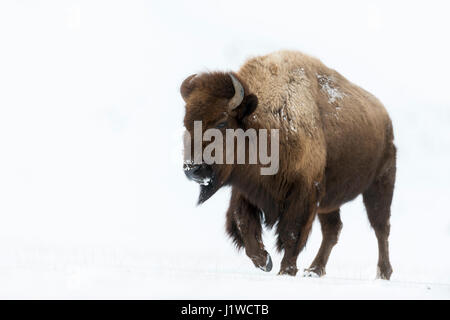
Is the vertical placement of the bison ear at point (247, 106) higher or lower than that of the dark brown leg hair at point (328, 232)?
higher

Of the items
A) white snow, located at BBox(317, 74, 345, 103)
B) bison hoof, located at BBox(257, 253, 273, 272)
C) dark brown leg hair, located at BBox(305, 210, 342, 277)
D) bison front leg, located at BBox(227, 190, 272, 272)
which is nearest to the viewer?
bison hoof, located at BBox(257, 253, 273, 272)

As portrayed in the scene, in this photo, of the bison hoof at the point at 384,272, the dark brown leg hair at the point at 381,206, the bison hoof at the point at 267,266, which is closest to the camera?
the bison hoof at the point at 267,266

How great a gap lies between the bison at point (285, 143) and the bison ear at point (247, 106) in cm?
1

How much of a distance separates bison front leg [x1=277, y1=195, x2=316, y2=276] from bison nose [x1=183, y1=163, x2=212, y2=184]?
1.02 m

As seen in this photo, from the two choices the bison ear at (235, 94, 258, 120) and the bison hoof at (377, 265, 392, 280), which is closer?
the bison ear at (235, 94, 258, 120)

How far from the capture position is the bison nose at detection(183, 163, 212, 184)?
25.7 feet

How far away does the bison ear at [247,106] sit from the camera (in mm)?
8242

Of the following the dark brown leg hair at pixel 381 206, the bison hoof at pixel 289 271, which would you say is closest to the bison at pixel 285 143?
the bison hoof at pixel 289 271

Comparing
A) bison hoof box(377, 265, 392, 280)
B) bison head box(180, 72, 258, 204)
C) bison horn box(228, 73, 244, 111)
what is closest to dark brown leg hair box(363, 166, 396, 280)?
bison hoof box(377, 265, 392, 280)

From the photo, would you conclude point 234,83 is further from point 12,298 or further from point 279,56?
point 12,298

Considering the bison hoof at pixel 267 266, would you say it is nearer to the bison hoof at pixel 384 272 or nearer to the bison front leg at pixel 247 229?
the bison front leg at pixel 247 229

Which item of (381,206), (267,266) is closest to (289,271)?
(267,266)

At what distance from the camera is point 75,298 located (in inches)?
202

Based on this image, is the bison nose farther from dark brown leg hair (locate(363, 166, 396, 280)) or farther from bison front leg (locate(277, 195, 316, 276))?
dark brown leg hair (locate(363, 166, 396, 280))
